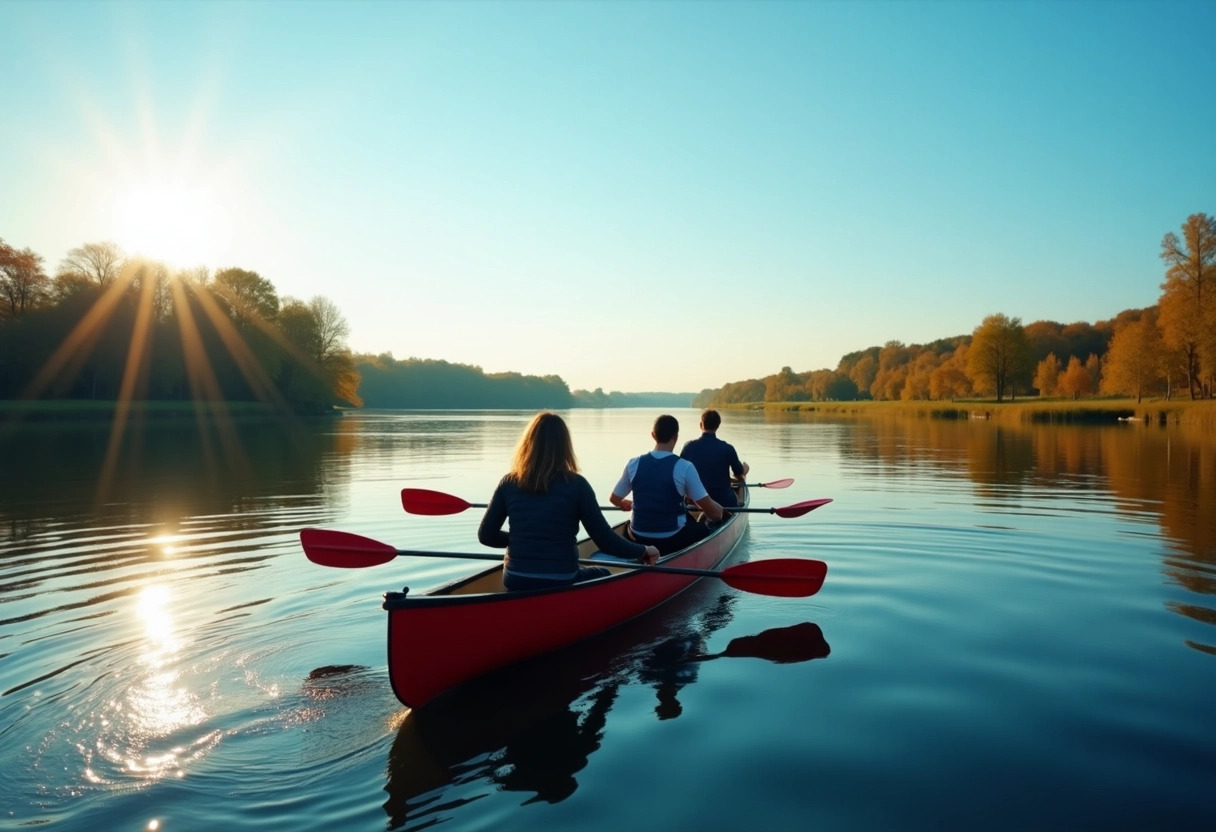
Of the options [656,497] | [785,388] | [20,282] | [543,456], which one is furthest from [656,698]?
[785,388]

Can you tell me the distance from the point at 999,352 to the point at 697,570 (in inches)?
2627

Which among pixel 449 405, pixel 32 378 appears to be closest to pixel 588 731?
pixel 32 378

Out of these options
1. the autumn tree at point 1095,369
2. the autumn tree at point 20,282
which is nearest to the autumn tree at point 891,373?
the autumn tree at point 1095,369

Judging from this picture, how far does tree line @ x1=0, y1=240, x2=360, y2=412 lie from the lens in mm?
47156

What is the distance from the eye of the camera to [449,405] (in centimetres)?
15862

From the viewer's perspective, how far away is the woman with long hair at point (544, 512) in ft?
17.1

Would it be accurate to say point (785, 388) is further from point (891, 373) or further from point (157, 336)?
point (157, 336)

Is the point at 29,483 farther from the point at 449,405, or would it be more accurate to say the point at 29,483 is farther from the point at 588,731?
the point at 449,405

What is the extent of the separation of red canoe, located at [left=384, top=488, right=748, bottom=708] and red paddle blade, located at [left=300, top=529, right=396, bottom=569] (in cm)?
100

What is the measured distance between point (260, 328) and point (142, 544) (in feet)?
177

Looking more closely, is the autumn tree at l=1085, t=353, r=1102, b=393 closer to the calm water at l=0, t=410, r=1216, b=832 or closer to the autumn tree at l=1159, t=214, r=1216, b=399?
the autumn tree at l=1159, t=214, r=1216, b=399

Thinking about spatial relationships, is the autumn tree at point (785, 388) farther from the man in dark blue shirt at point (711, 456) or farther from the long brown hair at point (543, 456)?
the long brown hair at point (543, 456)

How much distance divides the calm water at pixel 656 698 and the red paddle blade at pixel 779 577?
0.38m

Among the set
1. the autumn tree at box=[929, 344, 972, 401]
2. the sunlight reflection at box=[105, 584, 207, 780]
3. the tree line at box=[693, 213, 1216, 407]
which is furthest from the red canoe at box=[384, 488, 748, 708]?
the autumn tree at box=[929, 344, 972, 401]
